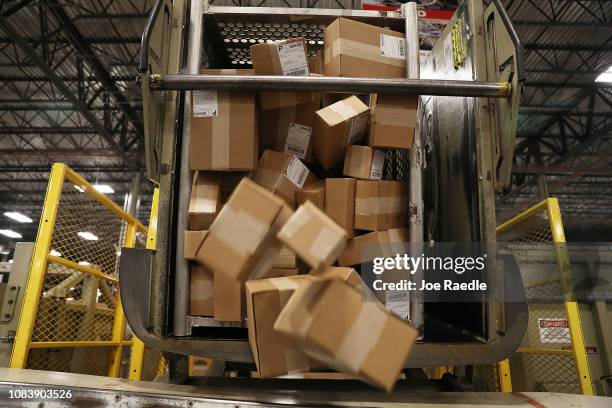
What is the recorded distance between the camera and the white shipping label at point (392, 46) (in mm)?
2109

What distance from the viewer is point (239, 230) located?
141 centimetres

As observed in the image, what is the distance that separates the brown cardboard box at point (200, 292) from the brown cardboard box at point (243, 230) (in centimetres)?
45

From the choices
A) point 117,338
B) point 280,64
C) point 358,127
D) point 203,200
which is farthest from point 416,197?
point 117,338

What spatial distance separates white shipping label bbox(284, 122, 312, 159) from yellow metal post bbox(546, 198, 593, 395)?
260cm

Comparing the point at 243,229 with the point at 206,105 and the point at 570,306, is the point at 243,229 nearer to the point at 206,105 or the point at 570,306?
the point at 206,105

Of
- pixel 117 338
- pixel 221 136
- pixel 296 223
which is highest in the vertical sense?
pixel 221 136

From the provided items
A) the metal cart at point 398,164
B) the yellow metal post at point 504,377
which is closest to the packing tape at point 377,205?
the metal cart at point 398,164

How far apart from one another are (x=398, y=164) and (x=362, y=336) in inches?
53.0

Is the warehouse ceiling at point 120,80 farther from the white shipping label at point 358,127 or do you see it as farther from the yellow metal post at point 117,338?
the yellow metal post at point 117,338

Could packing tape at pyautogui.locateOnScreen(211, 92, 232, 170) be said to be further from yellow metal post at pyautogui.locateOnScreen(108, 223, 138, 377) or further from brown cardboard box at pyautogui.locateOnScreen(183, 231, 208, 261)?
yellow metal post at pyautogui.locateOnScreen(108, 223, 138, 377)

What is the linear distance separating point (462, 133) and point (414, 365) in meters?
1.27

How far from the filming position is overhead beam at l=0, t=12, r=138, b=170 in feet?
26.1

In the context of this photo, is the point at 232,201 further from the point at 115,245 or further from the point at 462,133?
the point at 115,245

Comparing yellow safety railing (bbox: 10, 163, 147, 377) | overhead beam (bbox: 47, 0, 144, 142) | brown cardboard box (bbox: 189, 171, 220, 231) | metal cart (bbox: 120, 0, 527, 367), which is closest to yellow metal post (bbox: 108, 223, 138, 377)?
yellow safety railing (bbox: 10, 163, 147, 377)
